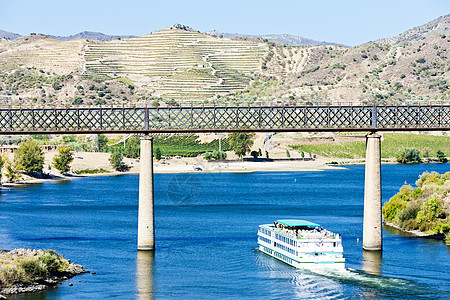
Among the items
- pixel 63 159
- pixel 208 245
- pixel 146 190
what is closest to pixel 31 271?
pixel 146 190

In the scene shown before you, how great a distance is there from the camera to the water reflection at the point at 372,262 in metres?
64.3

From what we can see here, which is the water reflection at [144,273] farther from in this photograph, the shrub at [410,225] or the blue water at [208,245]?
the shrub at [410,225]

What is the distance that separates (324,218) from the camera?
9519 centimetres

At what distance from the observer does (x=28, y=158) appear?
548ft

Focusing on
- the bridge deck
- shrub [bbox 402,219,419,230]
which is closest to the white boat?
the bridge deck

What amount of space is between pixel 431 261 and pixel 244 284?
57.8ft

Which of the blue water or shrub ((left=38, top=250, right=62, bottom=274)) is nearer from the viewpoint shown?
the blue water

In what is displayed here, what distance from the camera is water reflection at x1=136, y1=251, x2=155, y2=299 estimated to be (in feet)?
A: 191

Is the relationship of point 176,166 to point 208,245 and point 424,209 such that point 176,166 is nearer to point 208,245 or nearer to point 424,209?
point 424,209

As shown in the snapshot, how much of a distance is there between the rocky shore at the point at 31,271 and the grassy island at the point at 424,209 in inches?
1411

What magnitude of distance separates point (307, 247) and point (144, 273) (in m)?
13.0

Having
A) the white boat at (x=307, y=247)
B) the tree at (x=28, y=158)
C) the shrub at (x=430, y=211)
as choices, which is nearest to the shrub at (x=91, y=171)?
the tree at (x=28, y=158)

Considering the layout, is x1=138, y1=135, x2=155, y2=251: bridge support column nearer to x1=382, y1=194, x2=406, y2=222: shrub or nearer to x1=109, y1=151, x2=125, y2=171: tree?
x1=382, y1=194, x2=406, y2=222: shrub

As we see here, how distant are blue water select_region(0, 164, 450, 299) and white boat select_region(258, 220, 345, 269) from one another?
50.7 inches
